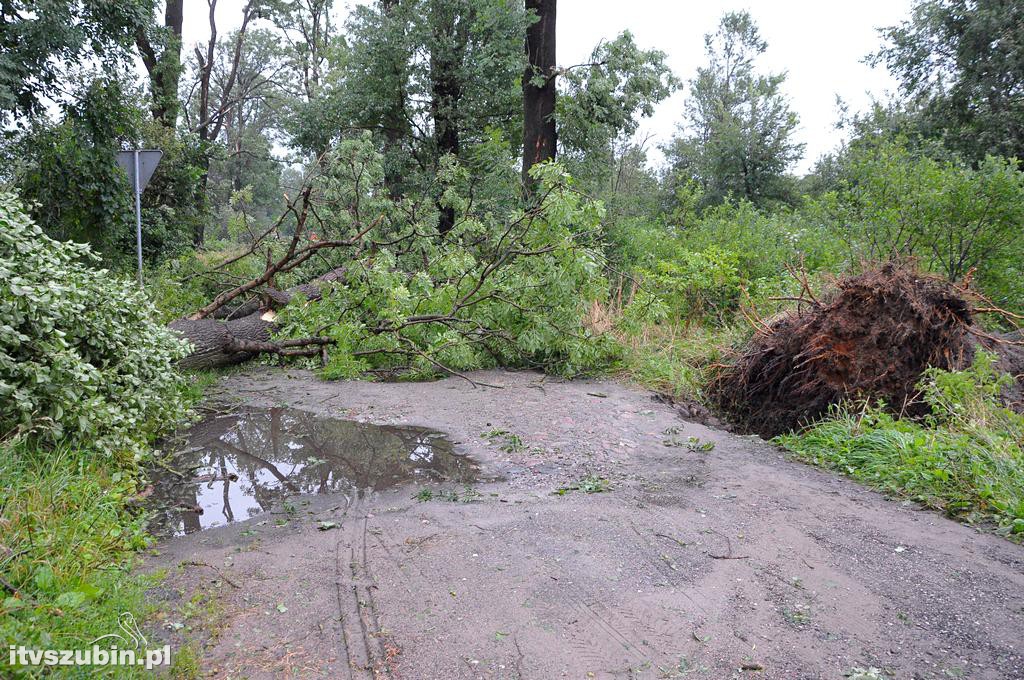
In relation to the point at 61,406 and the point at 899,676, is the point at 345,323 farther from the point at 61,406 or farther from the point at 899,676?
the point at 899,676

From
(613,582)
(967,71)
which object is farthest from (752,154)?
(613,582)

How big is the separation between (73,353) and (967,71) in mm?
20491

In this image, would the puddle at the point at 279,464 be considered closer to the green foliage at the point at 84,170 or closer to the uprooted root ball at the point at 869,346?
the uprooted root ball at the point at 869,346

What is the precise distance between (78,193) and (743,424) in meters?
10.9

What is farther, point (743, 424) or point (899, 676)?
point (743, 424)

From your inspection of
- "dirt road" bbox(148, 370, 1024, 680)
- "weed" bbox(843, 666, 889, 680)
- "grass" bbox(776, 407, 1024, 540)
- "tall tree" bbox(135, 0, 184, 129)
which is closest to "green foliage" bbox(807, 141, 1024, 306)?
"grass" bbox(776, 407, 1024, 540)

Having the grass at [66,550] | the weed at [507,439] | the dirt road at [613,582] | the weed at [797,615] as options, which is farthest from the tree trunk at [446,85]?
the weed at [797,615]

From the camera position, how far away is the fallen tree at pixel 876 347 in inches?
247

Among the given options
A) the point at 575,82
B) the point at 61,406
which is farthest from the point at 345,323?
the point at 575,82

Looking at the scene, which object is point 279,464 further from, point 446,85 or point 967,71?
point 967,71

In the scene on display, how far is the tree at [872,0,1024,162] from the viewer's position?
1605 centimetres

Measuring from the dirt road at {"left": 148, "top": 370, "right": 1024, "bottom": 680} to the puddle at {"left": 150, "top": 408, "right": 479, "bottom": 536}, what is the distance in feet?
0.89

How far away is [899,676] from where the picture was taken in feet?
8.45

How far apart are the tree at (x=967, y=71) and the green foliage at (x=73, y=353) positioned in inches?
723
